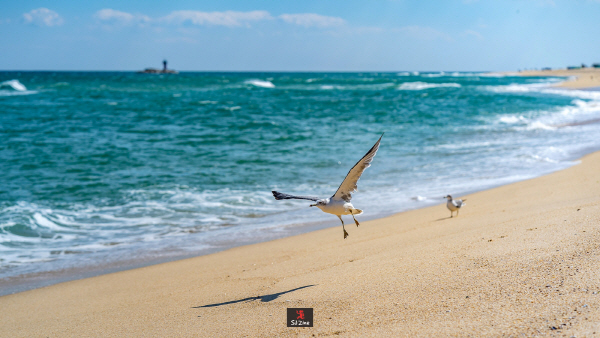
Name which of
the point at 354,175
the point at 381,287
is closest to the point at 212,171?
the point at 354,175

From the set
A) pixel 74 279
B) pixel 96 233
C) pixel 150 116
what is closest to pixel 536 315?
pixel 74 279

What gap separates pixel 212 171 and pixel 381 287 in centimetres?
891

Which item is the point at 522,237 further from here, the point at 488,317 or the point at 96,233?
the point at 96,233

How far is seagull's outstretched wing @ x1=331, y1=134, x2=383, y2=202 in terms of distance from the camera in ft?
15.1

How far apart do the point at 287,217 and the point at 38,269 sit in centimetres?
395

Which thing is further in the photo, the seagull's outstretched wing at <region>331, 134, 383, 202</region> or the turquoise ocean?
the turquoise ocean

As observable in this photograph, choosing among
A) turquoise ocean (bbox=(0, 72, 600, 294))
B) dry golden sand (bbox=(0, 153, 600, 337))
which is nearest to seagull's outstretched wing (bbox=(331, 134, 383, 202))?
dry golden sand (bbox=(0, 153, 600, 337))

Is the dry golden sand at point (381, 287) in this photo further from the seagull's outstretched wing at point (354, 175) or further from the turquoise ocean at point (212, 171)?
the turquoise ocean at point (212, 171)

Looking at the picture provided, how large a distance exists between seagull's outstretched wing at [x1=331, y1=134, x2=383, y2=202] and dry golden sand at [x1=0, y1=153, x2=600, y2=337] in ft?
2.33

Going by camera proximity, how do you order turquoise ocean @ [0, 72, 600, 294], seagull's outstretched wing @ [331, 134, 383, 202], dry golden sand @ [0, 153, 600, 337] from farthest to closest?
turquoise ocean @ [0, 72, 600, 294]
seagull's outstretched wing @ [331, 134, 383, 202]
dry golden sand @ [0, 153, 600, 337]

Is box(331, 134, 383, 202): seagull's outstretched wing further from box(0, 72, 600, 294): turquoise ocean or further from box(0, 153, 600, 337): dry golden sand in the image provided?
box(0, 72, 600, 294): turquoise ocean

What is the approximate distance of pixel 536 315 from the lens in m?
2.83

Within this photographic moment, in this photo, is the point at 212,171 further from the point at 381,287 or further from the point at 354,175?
the point at 381,287

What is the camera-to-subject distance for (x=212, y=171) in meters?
12.1
